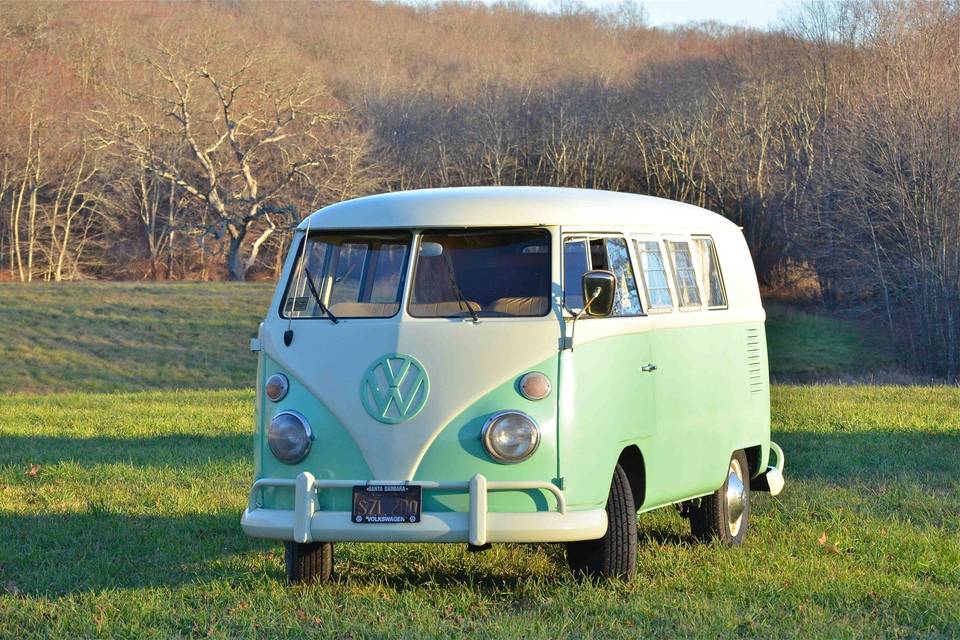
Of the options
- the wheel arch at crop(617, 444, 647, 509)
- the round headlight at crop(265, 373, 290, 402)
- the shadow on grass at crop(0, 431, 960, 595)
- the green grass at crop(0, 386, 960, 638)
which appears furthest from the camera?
the shadow on grass at crop(0, 431, 960, 595)

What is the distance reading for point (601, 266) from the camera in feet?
26.6

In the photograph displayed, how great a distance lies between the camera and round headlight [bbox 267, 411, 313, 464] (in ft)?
24.1

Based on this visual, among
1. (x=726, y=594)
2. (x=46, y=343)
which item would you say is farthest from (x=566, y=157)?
(x=726, y=594)

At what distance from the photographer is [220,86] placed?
232 ft

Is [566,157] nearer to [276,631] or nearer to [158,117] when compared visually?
[158,117]

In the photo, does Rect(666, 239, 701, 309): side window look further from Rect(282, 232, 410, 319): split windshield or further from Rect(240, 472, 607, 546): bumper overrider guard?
Rect(240, 472, 607, 546): bumper overrider guard

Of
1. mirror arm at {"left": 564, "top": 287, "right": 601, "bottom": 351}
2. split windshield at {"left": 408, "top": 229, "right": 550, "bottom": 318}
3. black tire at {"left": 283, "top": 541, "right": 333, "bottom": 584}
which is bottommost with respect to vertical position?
black tire at {"left": 283, "top": 541, "right": 333, "bottom": 584}

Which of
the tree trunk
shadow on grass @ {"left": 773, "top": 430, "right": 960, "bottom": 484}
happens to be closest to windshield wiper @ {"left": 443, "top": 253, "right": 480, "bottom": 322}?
shadow on grass @ {"left": 773, "top": 430, "right": 960, "bottom": 484}

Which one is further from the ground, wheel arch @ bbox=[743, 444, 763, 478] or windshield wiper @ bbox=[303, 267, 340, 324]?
windshield wiper @ bbox=[303, 267, 340, 324]

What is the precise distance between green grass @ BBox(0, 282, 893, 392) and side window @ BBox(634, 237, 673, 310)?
29777 mm

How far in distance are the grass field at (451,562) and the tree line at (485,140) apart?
3382 centimetres

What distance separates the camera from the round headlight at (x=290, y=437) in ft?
24.1

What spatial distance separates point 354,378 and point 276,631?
4.61ft

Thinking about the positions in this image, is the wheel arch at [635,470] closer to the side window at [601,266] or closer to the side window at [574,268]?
the side window at [601,266]
